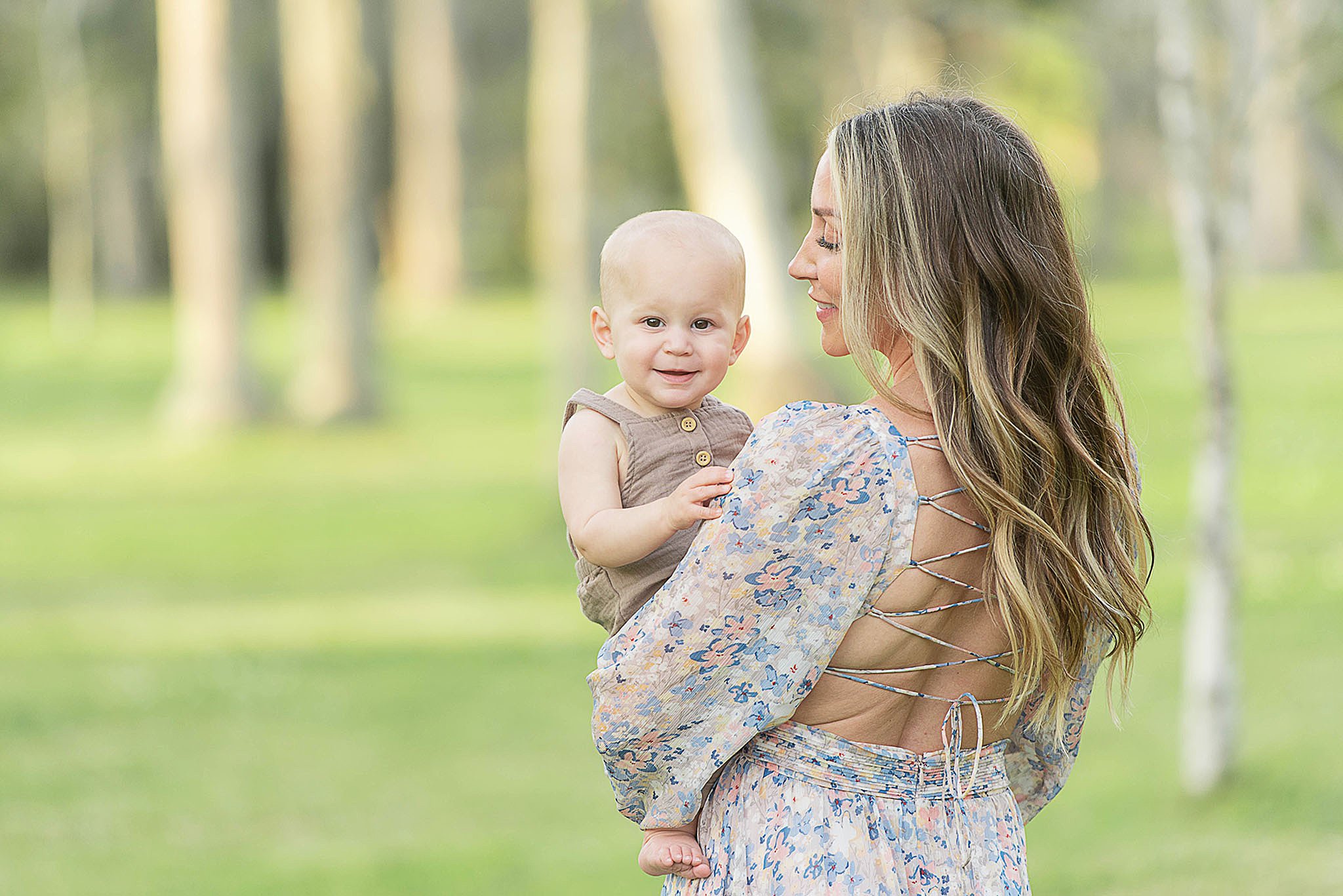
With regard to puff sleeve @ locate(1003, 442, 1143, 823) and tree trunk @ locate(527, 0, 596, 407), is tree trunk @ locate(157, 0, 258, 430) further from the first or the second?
puff sleeve @ locate(1003, 442, 1143, 823)

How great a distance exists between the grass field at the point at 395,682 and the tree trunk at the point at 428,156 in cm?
2147

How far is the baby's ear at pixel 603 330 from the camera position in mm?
2342

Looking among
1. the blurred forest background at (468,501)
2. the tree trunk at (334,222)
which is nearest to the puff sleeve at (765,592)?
the blurred forest background at (468,501)

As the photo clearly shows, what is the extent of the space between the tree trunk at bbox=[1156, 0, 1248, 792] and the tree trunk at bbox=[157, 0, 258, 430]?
1399cm

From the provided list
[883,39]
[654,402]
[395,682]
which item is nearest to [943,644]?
[654,402]

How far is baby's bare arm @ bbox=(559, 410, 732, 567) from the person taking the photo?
205cm

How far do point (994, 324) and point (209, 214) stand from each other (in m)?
17.6

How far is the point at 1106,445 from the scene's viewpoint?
221 cm

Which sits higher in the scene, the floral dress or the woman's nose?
the woman's nose

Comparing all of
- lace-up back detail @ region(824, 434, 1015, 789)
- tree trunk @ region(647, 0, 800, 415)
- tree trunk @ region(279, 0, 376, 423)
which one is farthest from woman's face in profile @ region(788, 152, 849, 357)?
tree trunk @ region(279, 0, 376, 423)

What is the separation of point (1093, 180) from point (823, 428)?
3870 cm

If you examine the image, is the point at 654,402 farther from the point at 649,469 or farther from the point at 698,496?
the point at 698,496

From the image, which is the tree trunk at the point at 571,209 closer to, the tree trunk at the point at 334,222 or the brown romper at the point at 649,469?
the tree trunk at the point at 334,222

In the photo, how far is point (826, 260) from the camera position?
7.21 feet
